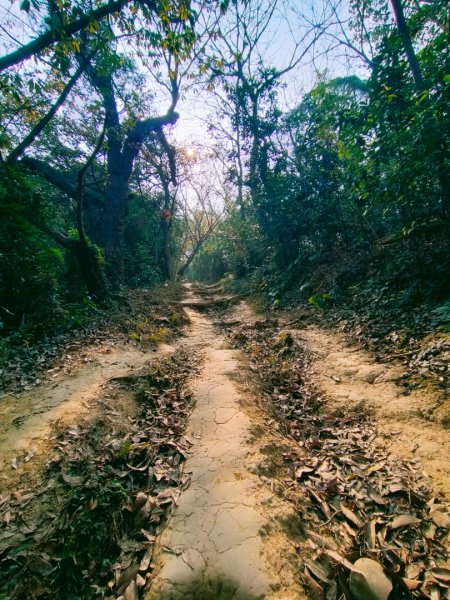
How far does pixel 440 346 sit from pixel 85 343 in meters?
5.19

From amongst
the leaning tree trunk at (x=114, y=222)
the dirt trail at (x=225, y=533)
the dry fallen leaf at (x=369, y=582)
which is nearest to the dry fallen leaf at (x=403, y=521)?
the dry fallen leaf at (x=369, y=582)

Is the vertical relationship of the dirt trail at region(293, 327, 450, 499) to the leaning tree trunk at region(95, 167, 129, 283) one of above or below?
below

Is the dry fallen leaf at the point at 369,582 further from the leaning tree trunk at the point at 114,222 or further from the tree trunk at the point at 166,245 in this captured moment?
the tree trunk at the point at 166,245

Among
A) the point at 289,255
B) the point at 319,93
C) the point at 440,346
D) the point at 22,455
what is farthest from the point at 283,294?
the point at 22,455

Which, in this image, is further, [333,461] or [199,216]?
[199,216]

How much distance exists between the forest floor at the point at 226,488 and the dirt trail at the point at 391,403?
0.02 meters

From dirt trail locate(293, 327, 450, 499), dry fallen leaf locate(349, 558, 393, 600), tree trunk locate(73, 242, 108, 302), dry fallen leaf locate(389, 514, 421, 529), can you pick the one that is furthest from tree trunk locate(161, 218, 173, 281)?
dry fallen leaf locate(349, 558, 393, 600)

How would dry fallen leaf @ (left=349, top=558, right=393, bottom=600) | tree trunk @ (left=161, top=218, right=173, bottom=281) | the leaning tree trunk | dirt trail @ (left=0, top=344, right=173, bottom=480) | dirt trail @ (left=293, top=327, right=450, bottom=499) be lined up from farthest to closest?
1. tree trunk @ (left=161, top=218, right=173, bottom=281)
2. the leaning tree trunk
3. dirt trail @ (left=0, top=344, right=173, bottom=480)
4. dirt trail @ (left=293, top=327, right=450, bottom=499)
5. dry fallen leaf @ (left=349, top=558, right=393, bottom=600)

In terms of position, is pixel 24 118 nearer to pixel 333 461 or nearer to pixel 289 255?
pixel 289 255

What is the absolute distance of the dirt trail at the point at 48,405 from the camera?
2400 millimetres

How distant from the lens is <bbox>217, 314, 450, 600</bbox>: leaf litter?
1419 millimetres

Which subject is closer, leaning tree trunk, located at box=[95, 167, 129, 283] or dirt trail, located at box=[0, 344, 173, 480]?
dirt trail, located at box=[0, 344, 173, 480]

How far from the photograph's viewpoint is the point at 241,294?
10.5 meters

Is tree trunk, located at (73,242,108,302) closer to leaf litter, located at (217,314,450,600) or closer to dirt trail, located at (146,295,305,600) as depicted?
dirt trail, located at (146,295,305,600)
